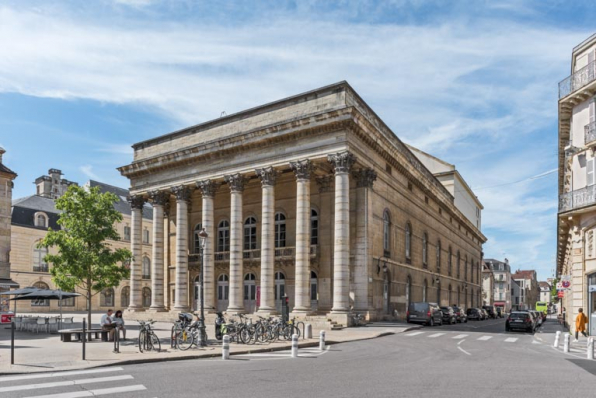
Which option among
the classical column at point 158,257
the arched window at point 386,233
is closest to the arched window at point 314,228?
the arched window at point 386,233

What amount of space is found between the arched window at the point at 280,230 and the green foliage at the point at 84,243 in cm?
1126

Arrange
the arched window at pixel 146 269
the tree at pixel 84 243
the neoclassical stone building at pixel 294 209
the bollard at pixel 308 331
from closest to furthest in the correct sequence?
the bollard at pixel 308 331
the tree at pixel 84 243
the neoclassical stone building at pixel 294 209
the arched window at pixel 146 269

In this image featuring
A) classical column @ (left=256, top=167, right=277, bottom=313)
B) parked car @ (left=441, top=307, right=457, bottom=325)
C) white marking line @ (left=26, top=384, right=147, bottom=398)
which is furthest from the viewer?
parked car @ (left=441, top=307, right=457, bottom=325)

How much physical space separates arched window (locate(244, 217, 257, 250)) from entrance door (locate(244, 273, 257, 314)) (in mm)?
2096

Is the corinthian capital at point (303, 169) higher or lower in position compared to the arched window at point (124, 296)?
higher

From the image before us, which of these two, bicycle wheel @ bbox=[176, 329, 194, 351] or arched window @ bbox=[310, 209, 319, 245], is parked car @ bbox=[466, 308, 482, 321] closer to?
arched window @ bbox=[310, 209, 319, 245]

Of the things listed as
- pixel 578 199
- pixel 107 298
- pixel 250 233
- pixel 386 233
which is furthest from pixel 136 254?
pixel 578 199

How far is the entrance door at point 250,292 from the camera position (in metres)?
38.3

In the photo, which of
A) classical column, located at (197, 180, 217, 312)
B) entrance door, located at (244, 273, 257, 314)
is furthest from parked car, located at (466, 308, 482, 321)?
classical column, located at (197, 180, 217, 312)

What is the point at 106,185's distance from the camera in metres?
71.6

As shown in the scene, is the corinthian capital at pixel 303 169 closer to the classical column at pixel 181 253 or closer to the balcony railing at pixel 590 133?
the classical column at pixel 181 253

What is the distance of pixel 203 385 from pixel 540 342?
1901 centimetres

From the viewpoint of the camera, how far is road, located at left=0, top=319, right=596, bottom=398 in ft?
35.3

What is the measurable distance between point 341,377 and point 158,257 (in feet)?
100.0
